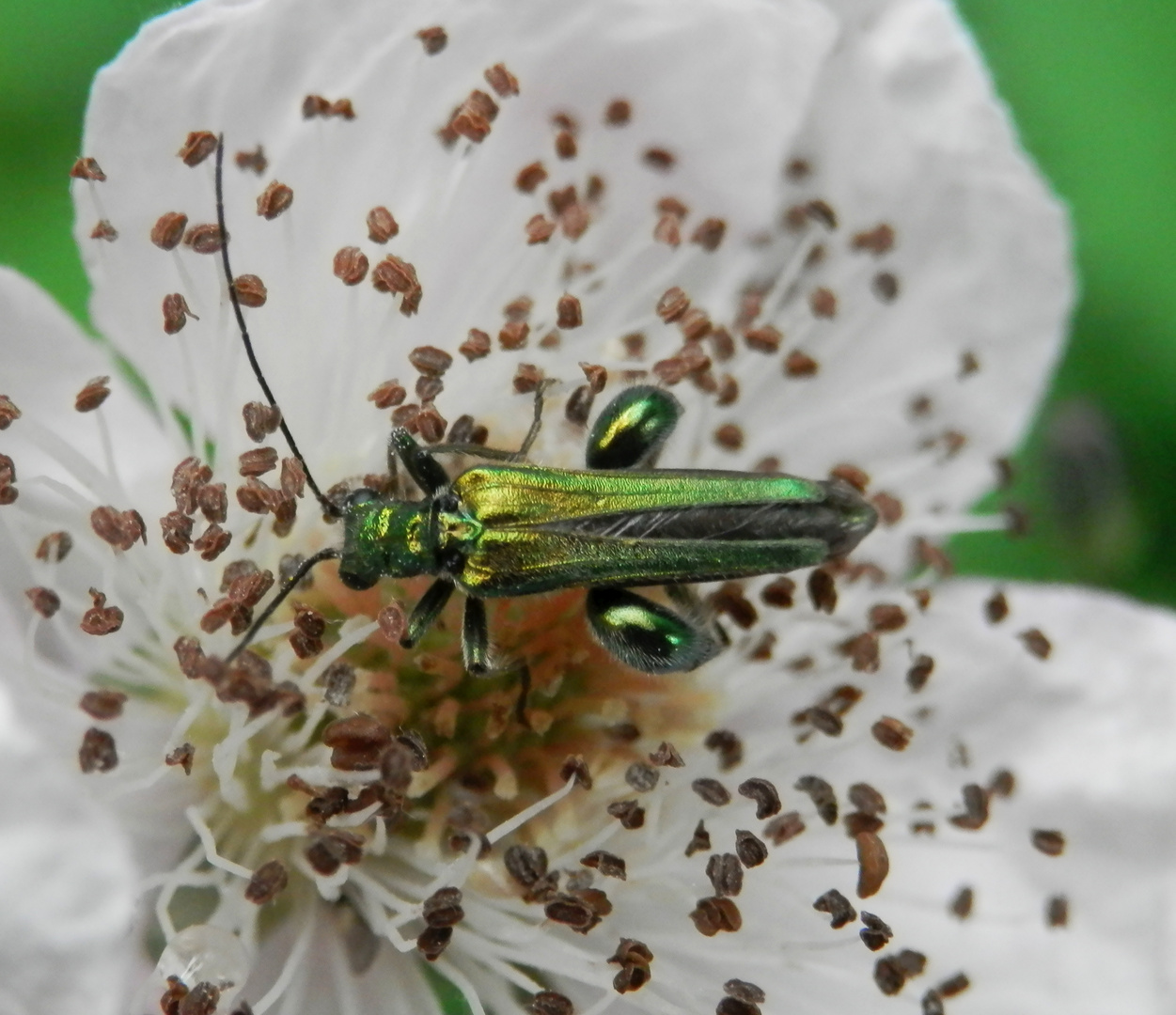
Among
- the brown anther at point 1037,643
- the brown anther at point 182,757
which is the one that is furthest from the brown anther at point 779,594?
the brown anther at point 182,757

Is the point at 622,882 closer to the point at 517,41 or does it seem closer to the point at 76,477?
the point at 76,477

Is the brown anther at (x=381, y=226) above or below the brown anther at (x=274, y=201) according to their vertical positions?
below

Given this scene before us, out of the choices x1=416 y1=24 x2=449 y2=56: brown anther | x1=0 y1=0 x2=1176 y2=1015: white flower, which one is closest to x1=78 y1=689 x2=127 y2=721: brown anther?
x1=0 y1=0 x2=1176 y2=1015: white flower

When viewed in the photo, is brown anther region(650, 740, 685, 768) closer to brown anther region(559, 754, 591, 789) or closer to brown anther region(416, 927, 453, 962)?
brown anther region(559, 754, 591, 789)

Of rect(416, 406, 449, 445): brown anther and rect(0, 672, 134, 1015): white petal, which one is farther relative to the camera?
rect(416, 406, 449, 445): brown anther

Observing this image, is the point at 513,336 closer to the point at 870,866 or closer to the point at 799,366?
the point at 799,366

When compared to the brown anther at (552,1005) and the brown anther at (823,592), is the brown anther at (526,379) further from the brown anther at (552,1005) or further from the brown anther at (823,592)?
the brown anther at (552,1005)

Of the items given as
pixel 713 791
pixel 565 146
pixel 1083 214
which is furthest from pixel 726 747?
pixel 1083 214
